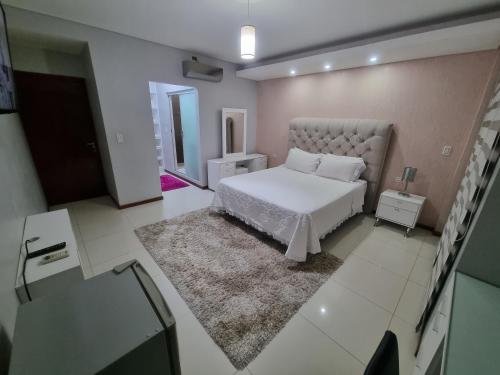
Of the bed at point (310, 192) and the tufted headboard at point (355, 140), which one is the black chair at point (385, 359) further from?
the tufted headboard at point (355, 140)

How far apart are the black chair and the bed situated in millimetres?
1409

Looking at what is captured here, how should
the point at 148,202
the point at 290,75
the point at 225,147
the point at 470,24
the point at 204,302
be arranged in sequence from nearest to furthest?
the point at 204,302 → the point at 470,24 → the point at 148,202 → the point at 290,75 → the point at 225,147

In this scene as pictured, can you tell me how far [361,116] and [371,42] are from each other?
1.12 meters

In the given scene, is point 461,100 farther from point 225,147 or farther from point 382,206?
point 225,147

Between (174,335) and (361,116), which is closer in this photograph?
(174,335)

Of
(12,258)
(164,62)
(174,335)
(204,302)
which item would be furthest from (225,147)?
(174,335)

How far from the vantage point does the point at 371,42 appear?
2383 mm

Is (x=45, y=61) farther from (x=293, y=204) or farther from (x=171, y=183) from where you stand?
(x=293, y=204)

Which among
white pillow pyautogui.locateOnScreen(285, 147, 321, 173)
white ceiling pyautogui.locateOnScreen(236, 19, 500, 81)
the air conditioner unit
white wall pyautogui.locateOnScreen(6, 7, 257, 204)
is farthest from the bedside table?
the air conditioner unit

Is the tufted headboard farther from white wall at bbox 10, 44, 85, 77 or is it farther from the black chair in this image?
white wall at bbox 10, 44, 85, 77

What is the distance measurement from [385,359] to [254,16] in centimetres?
282

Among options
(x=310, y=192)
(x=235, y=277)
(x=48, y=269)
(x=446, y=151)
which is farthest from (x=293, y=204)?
(x=446, y=151)

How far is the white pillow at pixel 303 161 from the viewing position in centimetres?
352

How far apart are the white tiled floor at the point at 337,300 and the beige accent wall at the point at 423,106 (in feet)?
2.58
